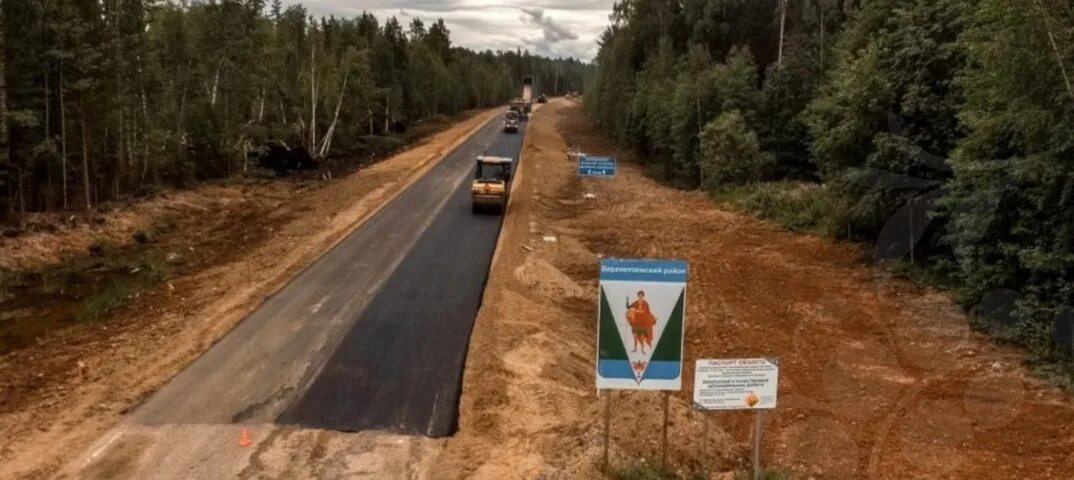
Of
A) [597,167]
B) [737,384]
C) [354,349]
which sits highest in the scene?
[597,167]

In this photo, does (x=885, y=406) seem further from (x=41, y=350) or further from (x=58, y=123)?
(x=58, y=123)

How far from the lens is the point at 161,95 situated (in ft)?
134

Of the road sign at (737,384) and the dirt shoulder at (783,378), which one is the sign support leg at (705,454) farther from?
the road sign at (737,384)

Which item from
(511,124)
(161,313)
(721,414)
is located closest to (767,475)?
(721,414)

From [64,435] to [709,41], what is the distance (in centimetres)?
5661

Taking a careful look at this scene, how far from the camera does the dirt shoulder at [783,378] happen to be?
1180 centimetres

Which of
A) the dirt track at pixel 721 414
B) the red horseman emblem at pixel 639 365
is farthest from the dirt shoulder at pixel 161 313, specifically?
the red horseman emblem at pixel 639 365

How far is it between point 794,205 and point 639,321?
23924 mm

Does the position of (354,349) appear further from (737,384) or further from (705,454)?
(737,384)

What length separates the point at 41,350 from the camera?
1733 cm

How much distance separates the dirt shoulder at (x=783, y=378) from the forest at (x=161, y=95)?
19.4m

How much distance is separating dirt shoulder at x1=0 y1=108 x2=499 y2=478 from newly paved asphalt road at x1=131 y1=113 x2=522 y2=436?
2.43 ft

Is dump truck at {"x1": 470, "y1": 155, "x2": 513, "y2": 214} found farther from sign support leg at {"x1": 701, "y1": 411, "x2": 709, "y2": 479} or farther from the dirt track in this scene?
sign support leg at {"x1": 701, "y1": 411, "x2": 709, "y2": 479}

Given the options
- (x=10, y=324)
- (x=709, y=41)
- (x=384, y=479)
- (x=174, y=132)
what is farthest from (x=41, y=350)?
(x=709, y=41)
